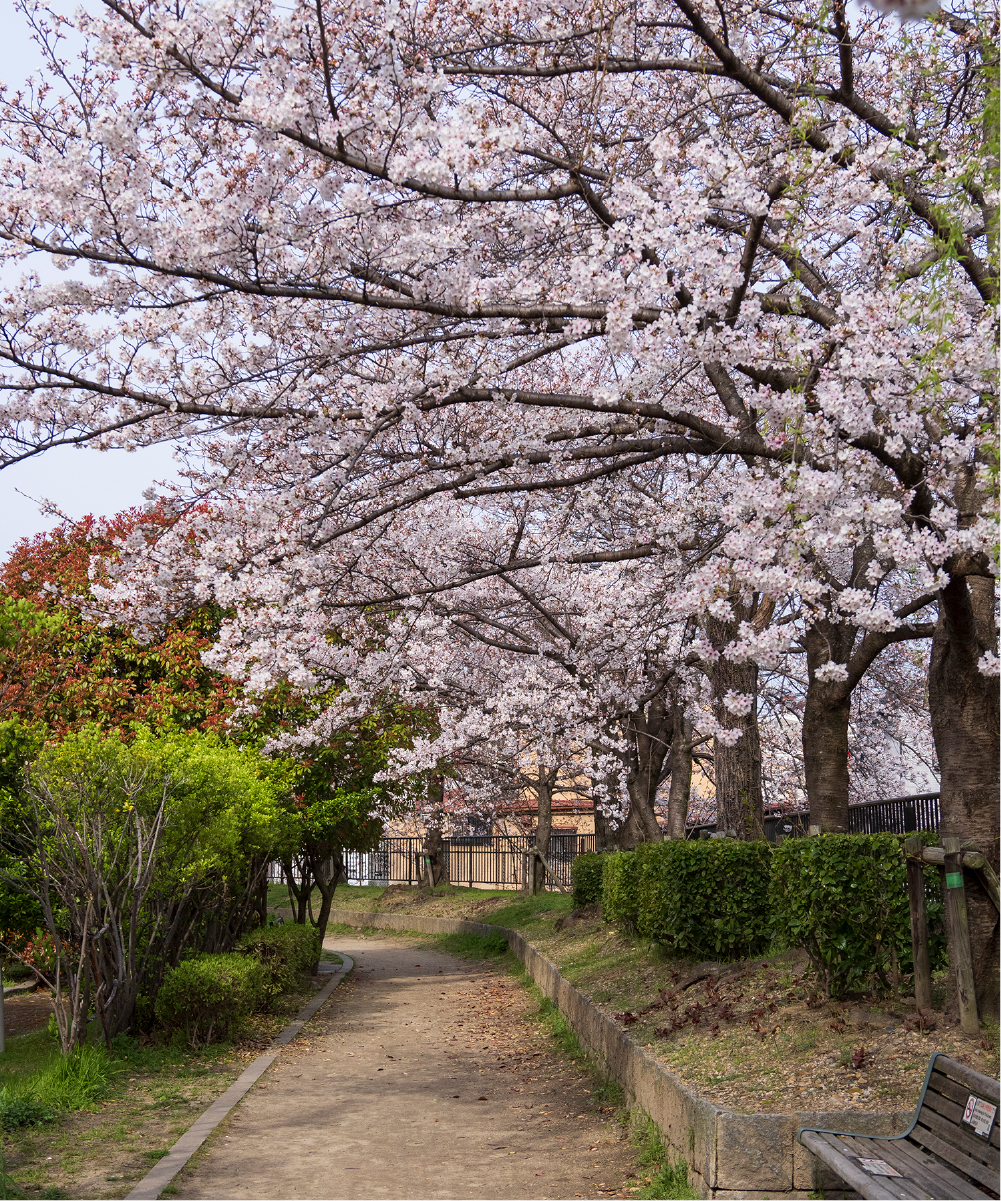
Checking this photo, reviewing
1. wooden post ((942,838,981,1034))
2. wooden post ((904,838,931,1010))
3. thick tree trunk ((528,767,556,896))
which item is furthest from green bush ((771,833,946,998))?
thick tree trunk ((528,767,556,896))

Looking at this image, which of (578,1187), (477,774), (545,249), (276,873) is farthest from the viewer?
(276,873)

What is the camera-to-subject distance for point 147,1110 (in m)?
7.70

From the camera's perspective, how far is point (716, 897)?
9289mm

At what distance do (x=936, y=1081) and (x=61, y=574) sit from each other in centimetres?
1288

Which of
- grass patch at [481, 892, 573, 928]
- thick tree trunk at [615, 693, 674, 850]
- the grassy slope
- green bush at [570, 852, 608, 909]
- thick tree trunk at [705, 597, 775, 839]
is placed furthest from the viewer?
grass patch at [481, 892, 573, 928]

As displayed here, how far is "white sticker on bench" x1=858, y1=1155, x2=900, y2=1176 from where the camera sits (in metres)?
4.35

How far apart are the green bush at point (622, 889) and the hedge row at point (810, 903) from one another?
7.77 ft

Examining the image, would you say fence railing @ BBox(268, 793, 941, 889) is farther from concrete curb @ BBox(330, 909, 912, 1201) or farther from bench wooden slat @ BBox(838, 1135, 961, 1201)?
bench wooden slat @ BBox(838, 1135, 961, 1201)

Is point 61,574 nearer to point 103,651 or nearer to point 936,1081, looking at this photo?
point 103,651

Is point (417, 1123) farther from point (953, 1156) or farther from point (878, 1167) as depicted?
point (953, 1156)

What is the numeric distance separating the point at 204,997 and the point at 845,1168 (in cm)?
689

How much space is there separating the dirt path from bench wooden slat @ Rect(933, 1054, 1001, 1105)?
212 cm

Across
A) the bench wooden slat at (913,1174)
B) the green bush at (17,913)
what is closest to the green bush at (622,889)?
the green bush at (17,913)

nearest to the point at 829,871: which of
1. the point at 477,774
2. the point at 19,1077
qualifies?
the point at 19,1077
